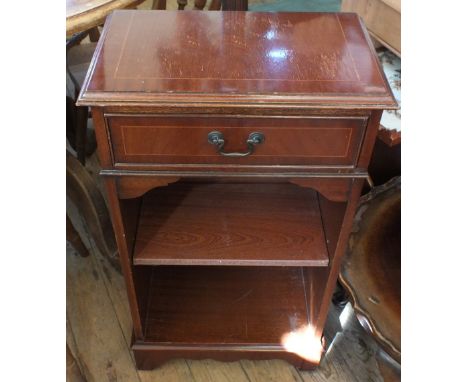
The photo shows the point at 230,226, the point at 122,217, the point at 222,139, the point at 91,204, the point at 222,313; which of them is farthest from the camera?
the point at 91,204

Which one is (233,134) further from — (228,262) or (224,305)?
(224,305)

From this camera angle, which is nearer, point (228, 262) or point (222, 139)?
point (222, 139)

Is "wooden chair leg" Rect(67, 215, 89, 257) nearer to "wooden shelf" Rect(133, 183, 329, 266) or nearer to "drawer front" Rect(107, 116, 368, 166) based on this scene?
"wooden shelf" Rect(133, 183, 329, 266)

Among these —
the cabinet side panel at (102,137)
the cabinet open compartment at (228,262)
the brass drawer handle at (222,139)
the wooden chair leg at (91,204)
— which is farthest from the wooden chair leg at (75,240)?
the brass drawer handle at (222,139)

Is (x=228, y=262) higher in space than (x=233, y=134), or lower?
lower

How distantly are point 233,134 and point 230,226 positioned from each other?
0.33m

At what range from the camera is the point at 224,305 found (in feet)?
3.92

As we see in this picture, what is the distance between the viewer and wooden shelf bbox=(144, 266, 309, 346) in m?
1.14

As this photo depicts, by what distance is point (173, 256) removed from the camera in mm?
946

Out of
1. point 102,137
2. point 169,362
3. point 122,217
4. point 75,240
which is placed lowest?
point 169,362

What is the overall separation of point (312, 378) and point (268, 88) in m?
0.81

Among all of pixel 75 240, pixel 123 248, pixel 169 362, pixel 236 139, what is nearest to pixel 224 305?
pixel 169 362

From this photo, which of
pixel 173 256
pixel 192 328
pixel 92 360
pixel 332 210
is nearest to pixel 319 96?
pixel 332 210

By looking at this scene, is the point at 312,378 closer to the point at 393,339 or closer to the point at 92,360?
the point at 393,339
